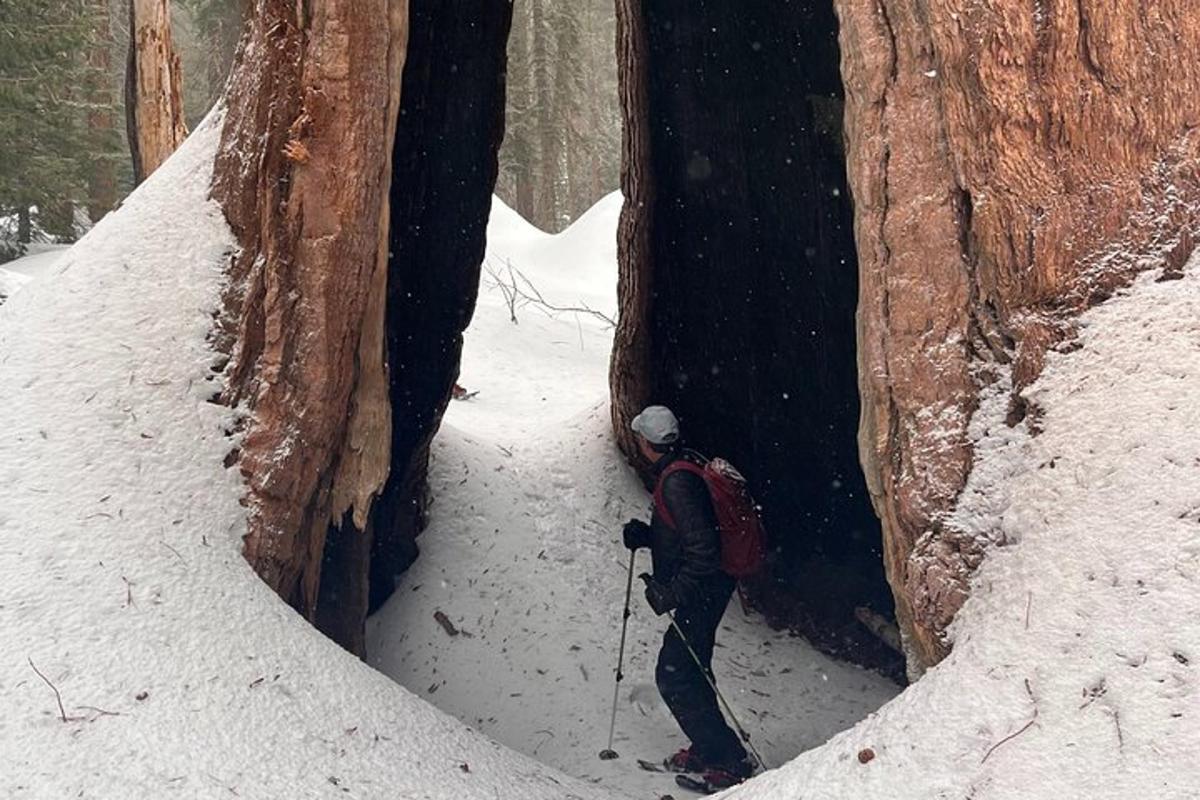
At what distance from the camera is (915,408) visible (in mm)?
3330

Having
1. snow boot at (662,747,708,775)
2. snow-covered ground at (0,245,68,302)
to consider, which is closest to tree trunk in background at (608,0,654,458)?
snow boot at (662,747,708,775)

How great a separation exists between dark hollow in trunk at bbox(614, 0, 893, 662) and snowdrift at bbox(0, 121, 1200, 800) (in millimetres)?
3076

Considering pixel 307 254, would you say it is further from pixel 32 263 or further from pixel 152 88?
pixel 32 263

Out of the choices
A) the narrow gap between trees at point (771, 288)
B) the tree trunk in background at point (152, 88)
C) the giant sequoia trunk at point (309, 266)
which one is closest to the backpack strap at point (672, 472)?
the giant sequoia trunk at point (309, 266)

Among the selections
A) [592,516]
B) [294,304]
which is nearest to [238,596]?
[294,304]

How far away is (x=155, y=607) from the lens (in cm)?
331

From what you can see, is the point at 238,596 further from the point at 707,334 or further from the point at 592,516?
the point at 707,334

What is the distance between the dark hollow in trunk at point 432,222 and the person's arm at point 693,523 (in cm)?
179

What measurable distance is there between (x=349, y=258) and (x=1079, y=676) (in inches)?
122

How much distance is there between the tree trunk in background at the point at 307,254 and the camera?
4.07 m

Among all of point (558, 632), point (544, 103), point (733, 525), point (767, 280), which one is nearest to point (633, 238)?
point (767, 280)

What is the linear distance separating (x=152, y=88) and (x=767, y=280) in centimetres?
706

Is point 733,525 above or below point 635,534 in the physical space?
above

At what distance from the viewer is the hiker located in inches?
200
